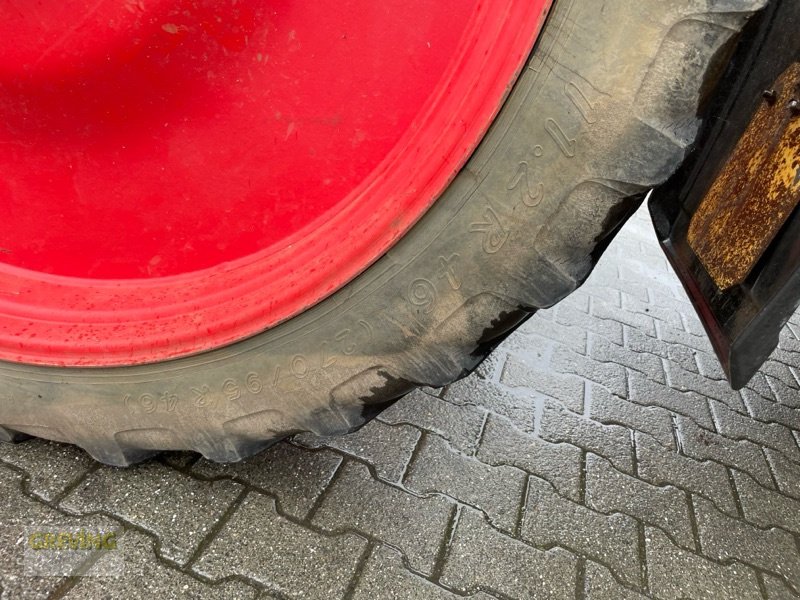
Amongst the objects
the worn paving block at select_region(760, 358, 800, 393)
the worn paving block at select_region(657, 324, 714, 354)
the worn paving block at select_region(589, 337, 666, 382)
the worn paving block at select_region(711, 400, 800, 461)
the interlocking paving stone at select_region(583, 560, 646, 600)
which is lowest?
the interlocking paving stone at select_region(583, 560, 646, 600)

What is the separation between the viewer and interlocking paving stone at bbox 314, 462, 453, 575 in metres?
0.84

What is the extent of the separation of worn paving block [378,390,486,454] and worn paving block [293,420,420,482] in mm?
36

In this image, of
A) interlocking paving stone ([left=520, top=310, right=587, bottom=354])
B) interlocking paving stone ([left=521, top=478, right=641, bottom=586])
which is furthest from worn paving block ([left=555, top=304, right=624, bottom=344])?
interlocking paving stone ([left=521, top=478, right=641, bottom=586])

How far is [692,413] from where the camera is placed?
1366 mm

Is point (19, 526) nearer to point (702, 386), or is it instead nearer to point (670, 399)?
point (670, 399)

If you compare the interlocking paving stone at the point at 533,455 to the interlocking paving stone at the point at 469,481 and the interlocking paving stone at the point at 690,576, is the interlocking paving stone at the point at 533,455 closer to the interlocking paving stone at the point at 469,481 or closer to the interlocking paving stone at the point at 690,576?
the interlocking paving stone at the point at 469,481

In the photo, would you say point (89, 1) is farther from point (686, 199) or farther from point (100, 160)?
point (686, 199)

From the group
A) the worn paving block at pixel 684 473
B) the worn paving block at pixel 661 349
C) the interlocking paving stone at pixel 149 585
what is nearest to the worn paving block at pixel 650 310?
the worn paving block at pixel 661 349

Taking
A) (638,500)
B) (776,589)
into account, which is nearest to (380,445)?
(638,500)

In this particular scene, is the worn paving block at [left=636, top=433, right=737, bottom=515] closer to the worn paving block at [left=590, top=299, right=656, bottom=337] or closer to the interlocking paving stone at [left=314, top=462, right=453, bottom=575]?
the interlocking paving stone at [left=314, top=462, right=453, bottom=575]

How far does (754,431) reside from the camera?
4.42ft

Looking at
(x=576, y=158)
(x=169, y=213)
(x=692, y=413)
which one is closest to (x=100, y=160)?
(x=169, y=213)

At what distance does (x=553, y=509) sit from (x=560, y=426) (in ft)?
0.90

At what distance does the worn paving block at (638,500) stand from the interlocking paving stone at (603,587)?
0.15m
